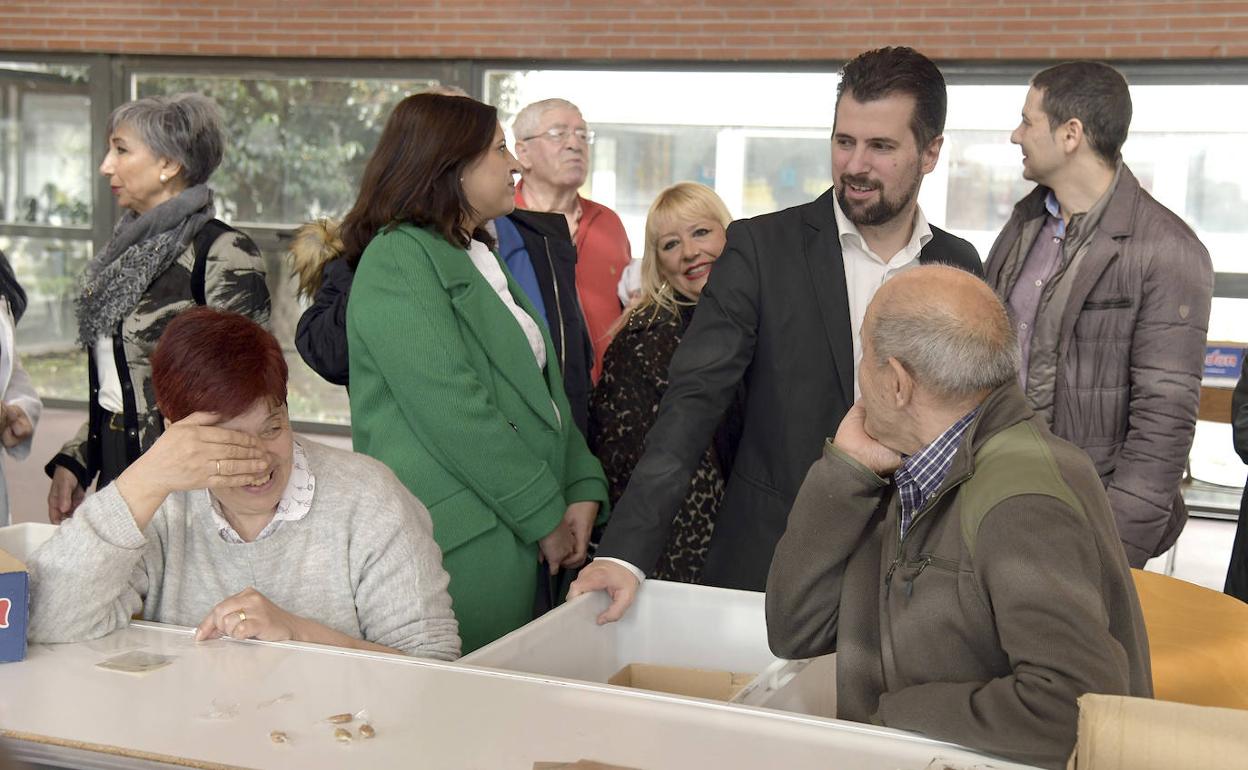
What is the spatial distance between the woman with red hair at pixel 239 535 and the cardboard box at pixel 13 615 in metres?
0.06

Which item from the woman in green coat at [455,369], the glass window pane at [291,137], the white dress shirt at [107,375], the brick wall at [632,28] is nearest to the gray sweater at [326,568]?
the woman in green coat at [455,369]

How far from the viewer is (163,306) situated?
315 cm

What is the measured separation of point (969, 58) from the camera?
681cm

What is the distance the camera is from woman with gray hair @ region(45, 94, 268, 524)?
316cm

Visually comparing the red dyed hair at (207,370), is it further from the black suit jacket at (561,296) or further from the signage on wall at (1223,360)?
the signage on wall at (1223,360)

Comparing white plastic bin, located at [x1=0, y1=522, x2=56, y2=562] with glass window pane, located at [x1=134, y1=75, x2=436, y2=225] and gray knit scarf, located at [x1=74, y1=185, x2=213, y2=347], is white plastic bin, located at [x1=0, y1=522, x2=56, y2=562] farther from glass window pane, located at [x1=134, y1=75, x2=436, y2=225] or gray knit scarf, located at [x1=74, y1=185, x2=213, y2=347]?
glass window pane, located at [x1=134, y1=75, x2=436, y2=225]

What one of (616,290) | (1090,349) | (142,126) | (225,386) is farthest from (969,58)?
(225,386)

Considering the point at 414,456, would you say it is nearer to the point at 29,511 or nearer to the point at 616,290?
the point at 616,290

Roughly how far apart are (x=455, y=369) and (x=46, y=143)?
6.92 metres

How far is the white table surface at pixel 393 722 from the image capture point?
1.46m

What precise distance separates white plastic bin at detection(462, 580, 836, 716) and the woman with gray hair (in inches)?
55.2

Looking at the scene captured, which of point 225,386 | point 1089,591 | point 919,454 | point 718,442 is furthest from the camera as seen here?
point 718,442

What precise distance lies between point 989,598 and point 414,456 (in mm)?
1345

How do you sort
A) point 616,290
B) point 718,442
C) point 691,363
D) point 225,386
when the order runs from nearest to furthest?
point 225,386
point 691,363
point 718,442
point 616,290
